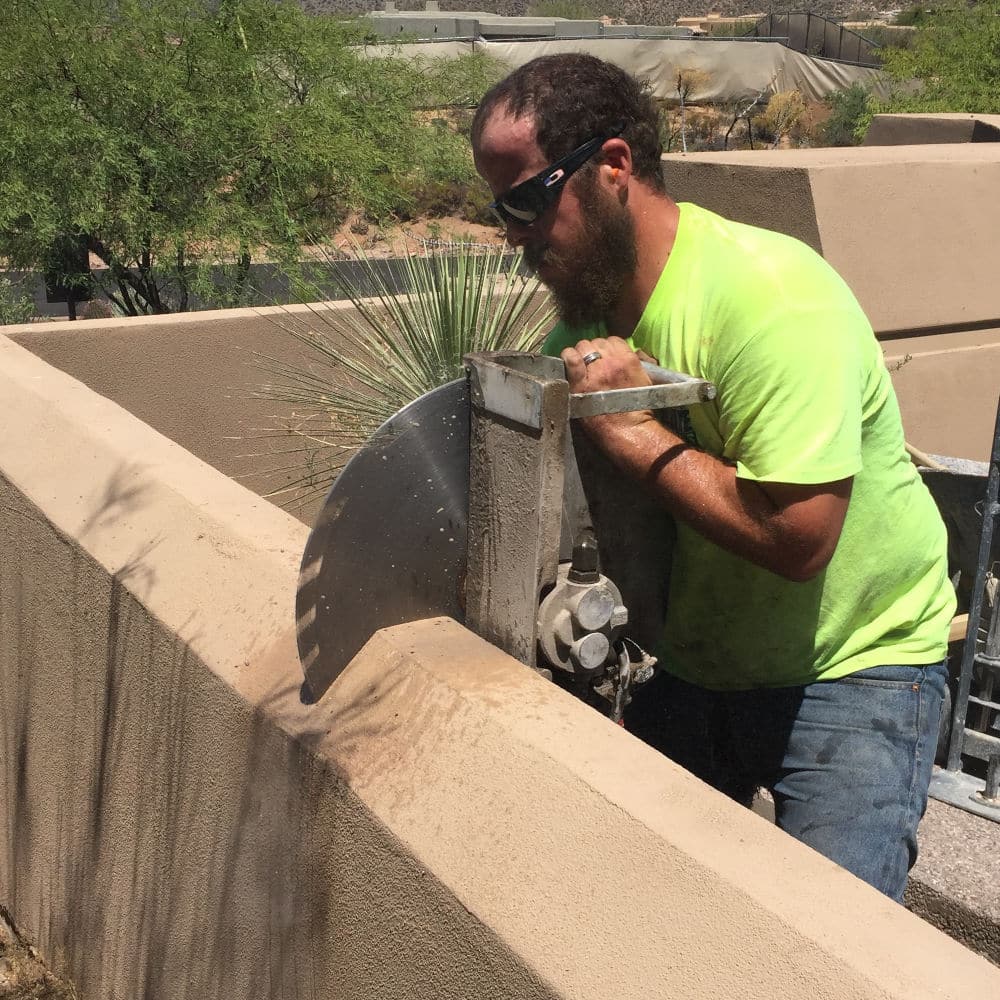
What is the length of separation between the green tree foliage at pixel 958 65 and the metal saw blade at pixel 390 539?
1159cm

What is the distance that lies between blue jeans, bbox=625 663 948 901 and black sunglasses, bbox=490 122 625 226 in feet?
3.07

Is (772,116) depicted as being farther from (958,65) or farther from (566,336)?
(566,336)

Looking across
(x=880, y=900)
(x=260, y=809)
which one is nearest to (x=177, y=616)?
(x=260, y=809)

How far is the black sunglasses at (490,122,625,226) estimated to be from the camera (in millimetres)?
2186

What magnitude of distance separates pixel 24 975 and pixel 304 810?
1.93 m

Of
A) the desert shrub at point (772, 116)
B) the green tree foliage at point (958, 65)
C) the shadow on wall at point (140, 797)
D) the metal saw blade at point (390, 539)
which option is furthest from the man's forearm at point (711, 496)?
the desert shrub at point (772, 116)

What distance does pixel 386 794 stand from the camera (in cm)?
203

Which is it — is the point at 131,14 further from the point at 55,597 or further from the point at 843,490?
the point at 843,490

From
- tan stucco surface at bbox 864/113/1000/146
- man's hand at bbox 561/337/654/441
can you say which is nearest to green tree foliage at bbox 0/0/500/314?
tan stucco surface at bbox 864/113/1000/146

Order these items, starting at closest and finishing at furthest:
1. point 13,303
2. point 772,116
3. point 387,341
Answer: point 387,341 → point 13,303 → point 772,116

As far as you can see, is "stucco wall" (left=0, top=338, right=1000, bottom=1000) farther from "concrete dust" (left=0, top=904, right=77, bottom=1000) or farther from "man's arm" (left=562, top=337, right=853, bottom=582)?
"man's arm" (left=562, top=337, right=853, bottom=582)

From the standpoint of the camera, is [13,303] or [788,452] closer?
[788,452]

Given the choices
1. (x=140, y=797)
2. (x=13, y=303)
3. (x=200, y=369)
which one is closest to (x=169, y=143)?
(x=13, y=303)

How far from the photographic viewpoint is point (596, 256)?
2225 millimetres
